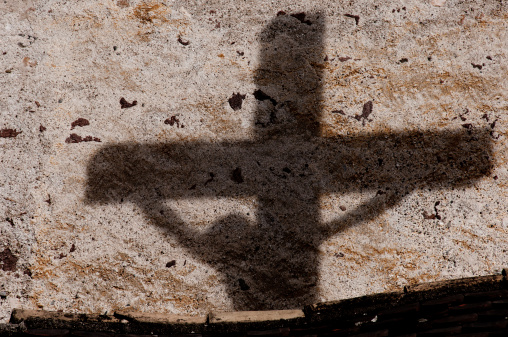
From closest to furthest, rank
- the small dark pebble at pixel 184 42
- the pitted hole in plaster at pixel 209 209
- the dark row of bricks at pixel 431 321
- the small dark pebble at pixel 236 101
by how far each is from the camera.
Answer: the dark row of bricks at pixel 431 321, the pitted hole in plaster at pixel 209 209, the small dark pebble at pixel 236 101, the small dark pebble at pixel 184 42

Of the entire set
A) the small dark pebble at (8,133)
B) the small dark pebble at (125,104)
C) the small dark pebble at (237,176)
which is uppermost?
the small dark pebble at (125,104)

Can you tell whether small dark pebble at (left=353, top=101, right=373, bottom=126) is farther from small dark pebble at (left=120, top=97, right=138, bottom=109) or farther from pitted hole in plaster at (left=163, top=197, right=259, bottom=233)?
small dark pebble at (left=120, top=97, right=138, bottom=109)

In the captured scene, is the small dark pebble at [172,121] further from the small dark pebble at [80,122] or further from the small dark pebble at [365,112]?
the small dark pebble at [365,112]

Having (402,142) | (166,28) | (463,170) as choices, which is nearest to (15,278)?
(166,28)

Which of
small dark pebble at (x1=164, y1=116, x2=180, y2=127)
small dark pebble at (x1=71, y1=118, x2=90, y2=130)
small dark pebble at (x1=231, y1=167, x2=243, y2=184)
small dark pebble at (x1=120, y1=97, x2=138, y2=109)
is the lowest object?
small dark pebble at (x1=231, y1=167, x2=243, y2=184)

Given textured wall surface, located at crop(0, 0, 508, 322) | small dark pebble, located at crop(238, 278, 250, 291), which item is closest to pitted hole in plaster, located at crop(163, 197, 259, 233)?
textured wall surface, located at crop(0, 0, 508, 322)

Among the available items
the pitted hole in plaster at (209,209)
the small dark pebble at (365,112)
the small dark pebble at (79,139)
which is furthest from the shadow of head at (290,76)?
the small dark pebble at (79,139)
